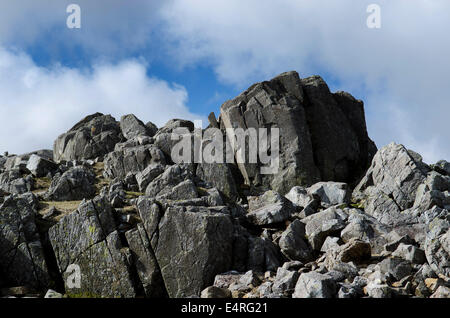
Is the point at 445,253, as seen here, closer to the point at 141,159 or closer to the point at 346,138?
the point at 346,138

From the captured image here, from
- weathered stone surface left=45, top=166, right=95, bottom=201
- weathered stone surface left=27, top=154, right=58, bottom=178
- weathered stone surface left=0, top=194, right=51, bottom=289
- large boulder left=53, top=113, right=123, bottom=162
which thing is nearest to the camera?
weathered stone surface left=0, top=194, right=51, bottom=289

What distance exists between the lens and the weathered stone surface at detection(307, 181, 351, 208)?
43281mm

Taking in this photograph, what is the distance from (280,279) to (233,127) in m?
31.4

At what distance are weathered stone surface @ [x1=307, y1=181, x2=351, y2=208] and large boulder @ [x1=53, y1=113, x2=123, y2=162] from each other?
3890 cm

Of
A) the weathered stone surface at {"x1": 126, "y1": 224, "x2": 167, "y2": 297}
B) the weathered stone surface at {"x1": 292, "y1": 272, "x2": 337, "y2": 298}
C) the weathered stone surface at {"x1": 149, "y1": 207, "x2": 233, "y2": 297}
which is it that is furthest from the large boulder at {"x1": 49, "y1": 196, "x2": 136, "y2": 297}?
the weathered stone surface at {"x1": 292, "y1": 272, "x2": 337, "y2": 298}

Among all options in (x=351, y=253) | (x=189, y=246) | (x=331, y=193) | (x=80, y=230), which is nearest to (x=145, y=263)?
(x=189, y=246)

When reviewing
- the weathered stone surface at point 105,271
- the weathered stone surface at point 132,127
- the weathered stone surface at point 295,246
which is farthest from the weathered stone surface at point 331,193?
the weathered stone surface at point 132,127

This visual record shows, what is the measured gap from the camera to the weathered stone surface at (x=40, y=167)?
5581 centimetres

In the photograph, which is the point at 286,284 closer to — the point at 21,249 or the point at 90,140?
the point at 21,249

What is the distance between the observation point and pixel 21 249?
28.8 meters

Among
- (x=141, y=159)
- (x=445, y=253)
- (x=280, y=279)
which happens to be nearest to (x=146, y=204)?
(x=280, y=279)

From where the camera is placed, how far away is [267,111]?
54.2 meters

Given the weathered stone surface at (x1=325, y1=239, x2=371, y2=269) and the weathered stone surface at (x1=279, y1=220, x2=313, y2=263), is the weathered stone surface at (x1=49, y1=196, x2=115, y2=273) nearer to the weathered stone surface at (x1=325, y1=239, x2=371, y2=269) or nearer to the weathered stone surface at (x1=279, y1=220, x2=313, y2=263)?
the weathered stone surface at (x1=279, y1=220, x2=313, y2=263)

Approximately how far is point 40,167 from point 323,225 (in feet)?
132
